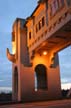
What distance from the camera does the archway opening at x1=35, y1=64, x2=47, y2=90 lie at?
24281 mm

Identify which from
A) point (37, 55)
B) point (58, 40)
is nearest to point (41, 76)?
point (37, 55)

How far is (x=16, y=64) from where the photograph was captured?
2394 cm

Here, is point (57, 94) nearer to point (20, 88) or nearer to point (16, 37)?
point (20, 88)

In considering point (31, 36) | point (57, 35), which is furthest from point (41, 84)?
point (57, 35)

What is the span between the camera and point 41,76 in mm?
25031

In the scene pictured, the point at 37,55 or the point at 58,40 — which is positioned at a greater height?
the point at 58,40

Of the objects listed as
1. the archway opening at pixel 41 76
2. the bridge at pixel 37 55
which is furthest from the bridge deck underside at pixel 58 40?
the archway opening at pixel 41 76

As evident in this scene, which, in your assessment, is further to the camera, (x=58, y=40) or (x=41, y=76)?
(x=41, y=76)

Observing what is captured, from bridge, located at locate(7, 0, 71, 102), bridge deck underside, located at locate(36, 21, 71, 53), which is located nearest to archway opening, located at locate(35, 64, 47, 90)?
bridge, located at locate(7, 0, 71, 102)

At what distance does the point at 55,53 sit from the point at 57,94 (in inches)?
149

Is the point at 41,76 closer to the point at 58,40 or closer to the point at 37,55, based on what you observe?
the point at 37,55

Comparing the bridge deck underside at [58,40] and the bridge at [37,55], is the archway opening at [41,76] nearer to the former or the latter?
the bridge at [37,55]

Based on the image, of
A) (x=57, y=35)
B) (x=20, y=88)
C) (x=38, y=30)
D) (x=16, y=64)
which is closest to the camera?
(x=57, y=35)

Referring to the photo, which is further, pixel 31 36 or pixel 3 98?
pixel 3 98
